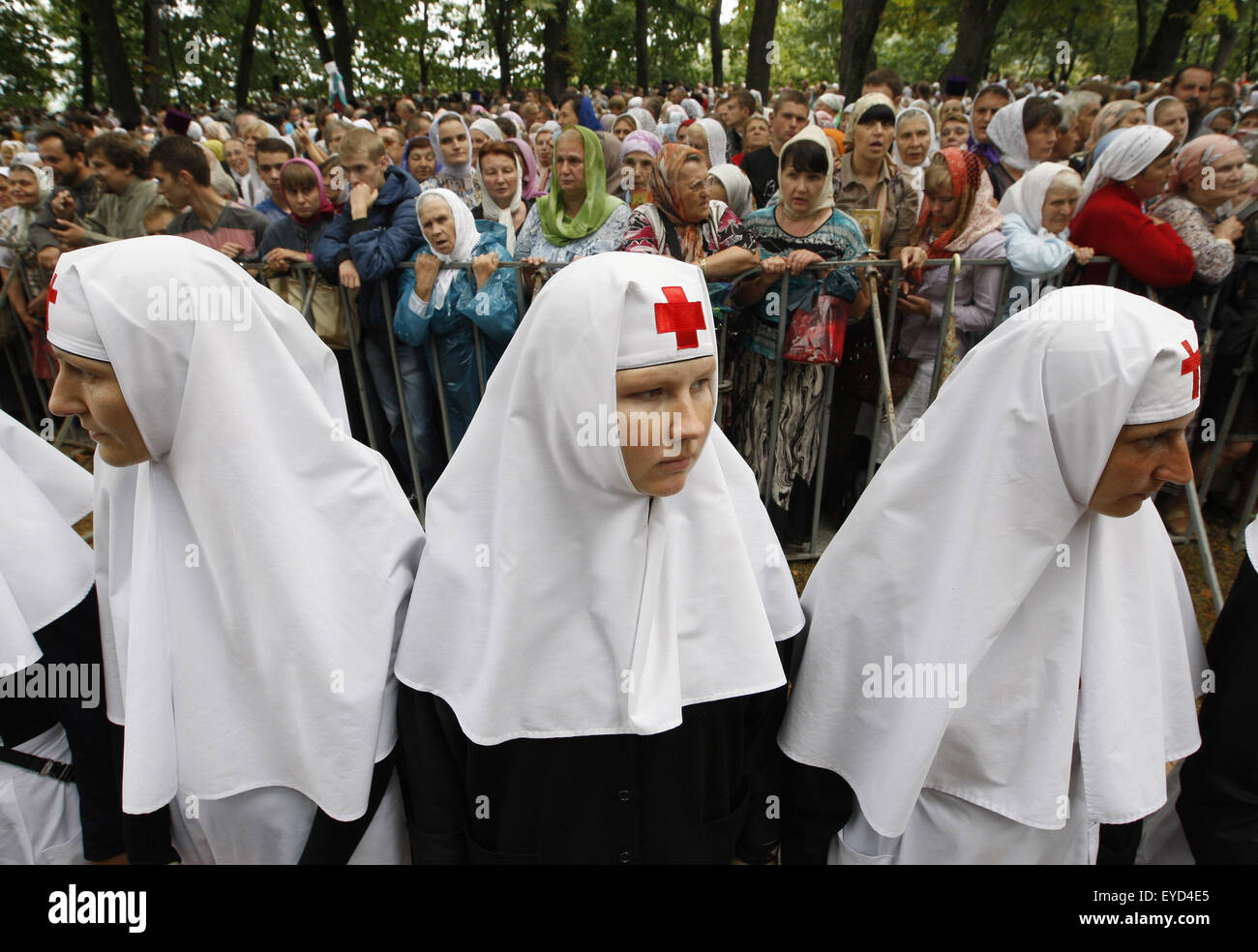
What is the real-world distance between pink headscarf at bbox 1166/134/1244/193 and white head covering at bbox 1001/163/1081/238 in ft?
2.04

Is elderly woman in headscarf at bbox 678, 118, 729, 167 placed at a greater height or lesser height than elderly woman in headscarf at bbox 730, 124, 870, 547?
greater

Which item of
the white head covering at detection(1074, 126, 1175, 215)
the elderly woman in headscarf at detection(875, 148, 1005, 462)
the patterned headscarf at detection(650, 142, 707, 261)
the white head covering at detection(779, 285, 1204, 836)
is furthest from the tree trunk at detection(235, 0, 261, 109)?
the white head covering at detection(779, 285, 1204, 836)

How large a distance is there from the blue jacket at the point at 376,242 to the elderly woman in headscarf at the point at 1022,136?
4.91 metres

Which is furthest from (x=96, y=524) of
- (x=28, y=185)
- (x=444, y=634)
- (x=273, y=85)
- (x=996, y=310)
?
(x=273, y=85)

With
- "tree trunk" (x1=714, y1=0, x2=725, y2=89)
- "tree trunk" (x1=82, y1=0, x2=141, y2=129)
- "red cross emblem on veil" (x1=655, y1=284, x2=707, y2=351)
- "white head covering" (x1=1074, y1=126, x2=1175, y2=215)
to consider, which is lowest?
"red cross emblem on veil" (x1=655, y1=284, x2=707, y2=351)

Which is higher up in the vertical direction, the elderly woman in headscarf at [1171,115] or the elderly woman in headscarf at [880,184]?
the elderly woman in headscarf at [1171,115]

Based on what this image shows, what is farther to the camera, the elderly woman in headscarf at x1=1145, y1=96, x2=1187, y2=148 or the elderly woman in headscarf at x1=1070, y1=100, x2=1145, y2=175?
the elderly woman in headscarf at x1=1145, y1=96, x2=1187, y2=148

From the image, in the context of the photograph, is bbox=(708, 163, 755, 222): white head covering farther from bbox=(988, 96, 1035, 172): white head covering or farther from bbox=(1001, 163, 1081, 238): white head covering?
bbox=(988, 96, 1035, 172): white head covering

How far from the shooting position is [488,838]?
2072 mm

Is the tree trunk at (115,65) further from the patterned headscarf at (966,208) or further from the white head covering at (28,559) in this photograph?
the white head covering at (28,559)

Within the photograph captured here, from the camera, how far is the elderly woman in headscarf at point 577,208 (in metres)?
5.18

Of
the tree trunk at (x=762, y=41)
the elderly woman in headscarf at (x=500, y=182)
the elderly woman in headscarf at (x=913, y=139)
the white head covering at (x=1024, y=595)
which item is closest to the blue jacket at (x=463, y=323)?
the elderly woman in headscarf at (x=500, y=182)

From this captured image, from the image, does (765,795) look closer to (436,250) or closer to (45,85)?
(436,250)

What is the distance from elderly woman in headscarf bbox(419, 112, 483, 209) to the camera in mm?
7363
